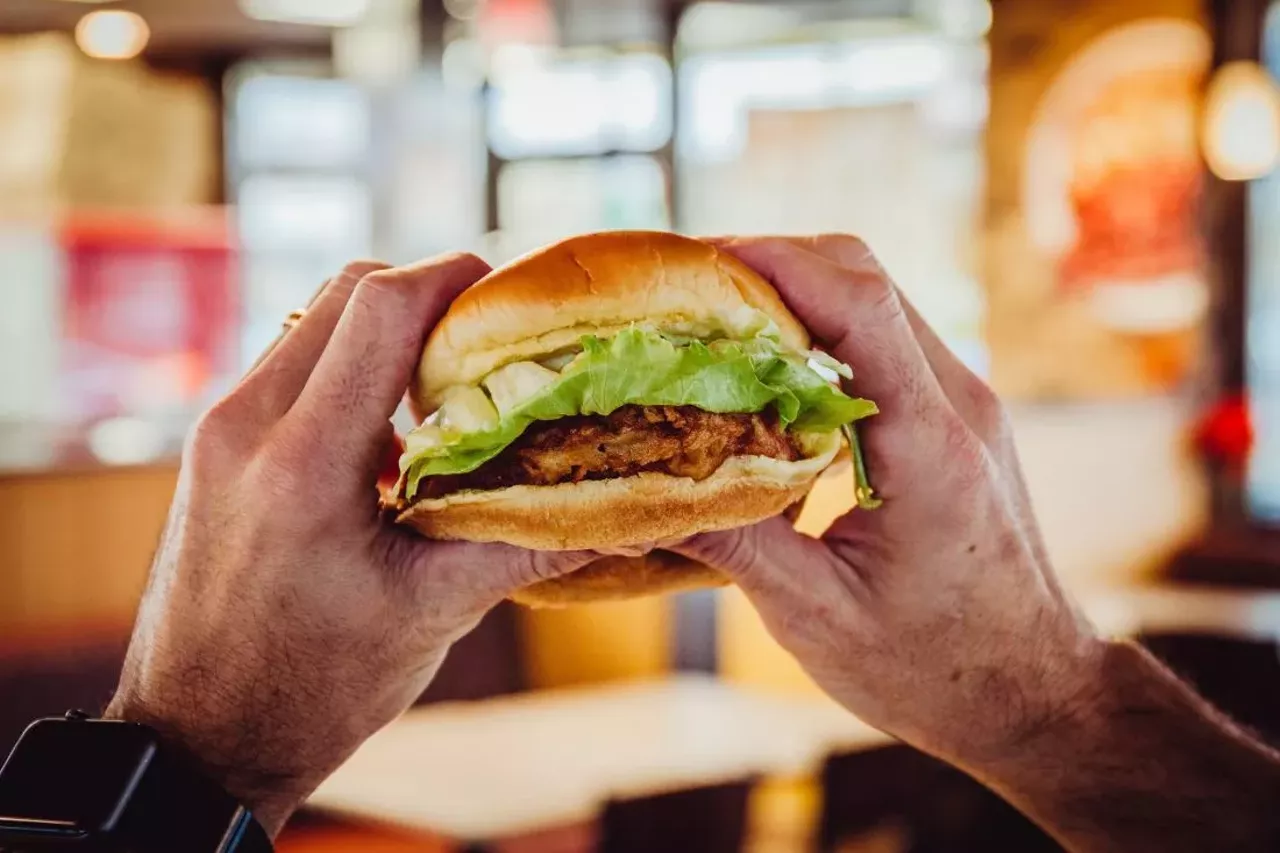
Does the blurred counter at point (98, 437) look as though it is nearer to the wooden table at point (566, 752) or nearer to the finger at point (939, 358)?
the wooden table at point (566, 752)

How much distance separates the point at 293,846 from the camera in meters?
4.04

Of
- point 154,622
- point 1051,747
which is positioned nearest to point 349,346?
point 154,622

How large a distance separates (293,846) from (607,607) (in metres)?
1.26

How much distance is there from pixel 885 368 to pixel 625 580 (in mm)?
414

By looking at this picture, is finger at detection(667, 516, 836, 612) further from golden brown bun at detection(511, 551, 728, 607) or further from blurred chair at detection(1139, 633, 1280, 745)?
blurred chair at detection(1139, 633, 1280, 745)

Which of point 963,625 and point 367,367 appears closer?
point 367,367

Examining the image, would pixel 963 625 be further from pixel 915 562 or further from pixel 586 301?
pixel 586 301

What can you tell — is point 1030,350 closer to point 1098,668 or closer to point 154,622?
point 1098,668

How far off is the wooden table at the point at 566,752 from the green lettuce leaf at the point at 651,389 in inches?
74.4

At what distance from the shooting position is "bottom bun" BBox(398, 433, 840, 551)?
4.13 feet

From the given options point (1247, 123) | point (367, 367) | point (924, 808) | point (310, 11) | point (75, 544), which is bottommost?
point (924, 808)

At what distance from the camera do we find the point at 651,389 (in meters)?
1.33

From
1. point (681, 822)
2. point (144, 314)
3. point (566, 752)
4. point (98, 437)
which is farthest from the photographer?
point (144, 314)

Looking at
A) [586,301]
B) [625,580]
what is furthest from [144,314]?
[586,301]
